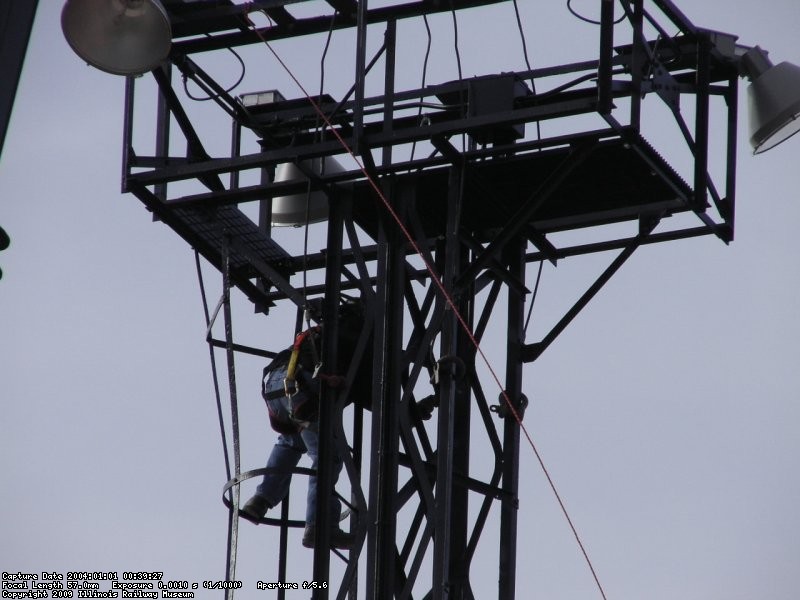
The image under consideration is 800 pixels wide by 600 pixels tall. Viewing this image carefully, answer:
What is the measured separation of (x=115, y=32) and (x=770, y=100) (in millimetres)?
4388

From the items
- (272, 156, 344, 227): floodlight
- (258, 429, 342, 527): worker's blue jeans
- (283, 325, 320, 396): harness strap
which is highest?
(272, 156, 344, 227): floodlight

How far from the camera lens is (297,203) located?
50.4 ft

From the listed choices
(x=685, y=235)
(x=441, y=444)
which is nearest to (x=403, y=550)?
(x=441, y=444)

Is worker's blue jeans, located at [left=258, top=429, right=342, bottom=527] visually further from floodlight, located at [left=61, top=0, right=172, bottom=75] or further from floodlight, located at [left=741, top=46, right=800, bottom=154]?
floodlight, located at [left=741, top=46, right=800, bottom=154]

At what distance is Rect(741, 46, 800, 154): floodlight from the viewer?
14.0 m

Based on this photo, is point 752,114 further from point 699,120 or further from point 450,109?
point 450,109

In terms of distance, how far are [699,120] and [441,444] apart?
9.05 feet

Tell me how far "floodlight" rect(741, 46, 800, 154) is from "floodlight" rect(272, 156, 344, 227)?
2978 millimetres

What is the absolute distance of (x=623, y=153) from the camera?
535 inches

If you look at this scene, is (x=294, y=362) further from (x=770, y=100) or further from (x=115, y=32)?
(x=770, y=100)

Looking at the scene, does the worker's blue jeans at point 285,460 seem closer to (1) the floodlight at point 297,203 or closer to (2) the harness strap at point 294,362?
(2) the harness strap at point 294,362

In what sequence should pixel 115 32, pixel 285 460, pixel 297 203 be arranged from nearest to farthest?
1. pixel 115 32
2. pixel 285 460
3. pixel 297 203

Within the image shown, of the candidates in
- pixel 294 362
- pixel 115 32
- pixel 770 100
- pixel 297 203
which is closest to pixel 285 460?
pixel 294 362

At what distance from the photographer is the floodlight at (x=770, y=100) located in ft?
45.8
